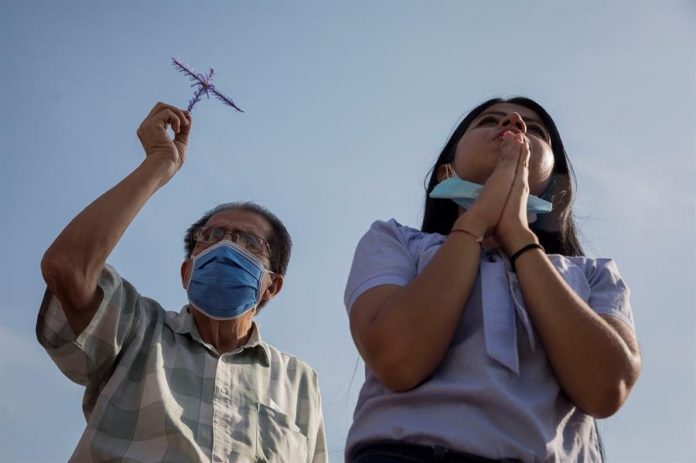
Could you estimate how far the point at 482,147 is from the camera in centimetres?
369

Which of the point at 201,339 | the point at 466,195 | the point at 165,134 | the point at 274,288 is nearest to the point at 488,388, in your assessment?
the point at 466,195

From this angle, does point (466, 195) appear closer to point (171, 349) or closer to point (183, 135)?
point (171, 349)

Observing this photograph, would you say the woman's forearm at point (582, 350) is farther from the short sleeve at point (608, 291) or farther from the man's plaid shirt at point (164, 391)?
the man's plaid shirt at point (164, 391)

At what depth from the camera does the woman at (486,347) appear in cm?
278

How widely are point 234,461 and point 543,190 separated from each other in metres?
2.04

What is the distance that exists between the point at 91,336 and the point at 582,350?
2687mm

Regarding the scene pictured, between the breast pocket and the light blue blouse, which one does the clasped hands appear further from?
the breast pocket

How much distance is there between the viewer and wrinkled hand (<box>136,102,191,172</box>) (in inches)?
208

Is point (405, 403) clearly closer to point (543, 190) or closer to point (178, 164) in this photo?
point (543, 190)

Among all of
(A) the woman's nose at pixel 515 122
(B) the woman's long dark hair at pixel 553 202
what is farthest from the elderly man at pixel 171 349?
(A) the woman's nose at pixel 515 122

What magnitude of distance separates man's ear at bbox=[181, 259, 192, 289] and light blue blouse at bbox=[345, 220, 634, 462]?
2.57 meters

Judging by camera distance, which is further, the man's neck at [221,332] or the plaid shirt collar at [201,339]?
the man's neck at [221,332]

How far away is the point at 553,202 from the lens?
404cm

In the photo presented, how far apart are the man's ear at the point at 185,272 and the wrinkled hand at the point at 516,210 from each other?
2711 millimetres
